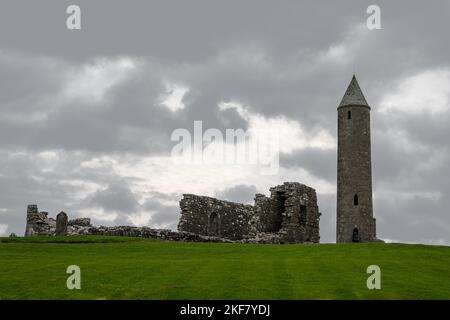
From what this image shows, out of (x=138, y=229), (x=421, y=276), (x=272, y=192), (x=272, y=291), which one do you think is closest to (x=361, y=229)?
(x=272, y=192)

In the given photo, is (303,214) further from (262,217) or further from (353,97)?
(353,97)

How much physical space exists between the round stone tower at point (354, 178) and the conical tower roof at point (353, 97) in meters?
0.35

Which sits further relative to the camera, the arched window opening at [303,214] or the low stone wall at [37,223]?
the arched window opening at [303,214]

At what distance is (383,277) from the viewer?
21344mm

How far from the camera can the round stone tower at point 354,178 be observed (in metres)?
58.0

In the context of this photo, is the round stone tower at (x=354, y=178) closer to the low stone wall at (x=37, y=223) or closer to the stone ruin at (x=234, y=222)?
the stone ruin at (x=234, y=222)

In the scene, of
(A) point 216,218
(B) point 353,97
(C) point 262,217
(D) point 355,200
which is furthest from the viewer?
(B) point 353,97

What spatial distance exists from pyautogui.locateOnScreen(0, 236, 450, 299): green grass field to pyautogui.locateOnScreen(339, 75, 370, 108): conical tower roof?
29620 mm

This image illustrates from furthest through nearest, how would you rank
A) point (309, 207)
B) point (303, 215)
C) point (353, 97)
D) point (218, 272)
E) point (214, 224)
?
1. point (353, 97)
2. point (309, 207)
3. point (303, 215)
4. point (214, 224)
5. point (218, 272)

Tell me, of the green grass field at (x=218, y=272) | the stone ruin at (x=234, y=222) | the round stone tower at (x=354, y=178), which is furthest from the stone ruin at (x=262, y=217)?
the green grass field at (x=218, y=272)

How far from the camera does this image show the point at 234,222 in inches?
1877

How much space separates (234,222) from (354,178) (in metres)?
15.0

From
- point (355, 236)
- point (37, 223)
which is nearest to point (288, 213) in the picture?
point (355, 236)
